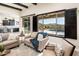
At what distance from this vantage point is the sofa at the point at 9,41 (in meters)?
1.50

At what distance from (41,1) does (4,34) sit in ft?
3.01

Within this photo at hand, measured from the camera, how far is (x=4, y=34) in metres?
1.52

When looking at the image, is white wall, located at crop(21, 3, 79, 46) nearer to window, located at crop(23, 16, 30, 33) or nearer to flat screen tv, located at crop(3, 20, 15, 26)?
window, located at crop(23, 16, 30, 33)

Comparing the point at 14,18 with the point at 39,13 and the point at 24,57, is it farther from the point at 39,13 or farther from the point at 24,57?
the point at 24,57

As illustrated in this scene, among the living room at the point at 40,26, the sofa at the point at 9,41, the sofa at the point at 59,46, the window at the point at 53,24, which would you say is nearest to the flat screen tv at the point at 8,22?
the living room at the point at 40,26

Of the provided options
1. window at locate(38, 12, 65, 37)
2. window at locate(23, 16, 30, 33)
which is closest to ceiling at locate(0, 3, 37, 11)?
window at locate(23, 16, 30, 33)

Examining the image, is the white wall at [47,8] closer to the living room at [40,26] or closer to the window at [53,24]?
the living room at [40,26]

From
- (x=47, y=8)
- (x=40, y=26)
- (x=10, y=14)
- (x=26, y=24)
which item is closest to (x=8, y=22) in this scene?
(x=10, y=14)

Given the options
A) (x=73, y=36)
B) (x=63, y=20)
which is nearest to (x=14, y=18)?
(x=63, y=20)

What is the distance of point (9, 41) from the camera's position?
1.56 metres

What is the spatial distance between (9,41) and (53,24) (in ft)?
2.97

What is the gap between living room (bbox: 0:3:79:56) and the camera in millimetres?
1471

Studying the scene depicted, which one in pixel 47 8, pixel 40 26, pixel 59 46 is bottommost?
pixel 59 46

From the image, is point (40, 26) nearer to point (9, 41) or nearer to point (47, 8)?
point (47, 8)
